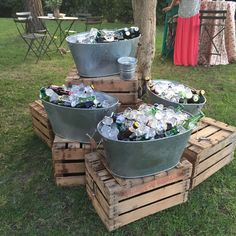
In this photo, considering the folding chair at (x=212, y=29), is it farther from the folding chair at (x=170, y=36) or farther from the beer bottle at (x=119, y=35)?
the beer bottle at (x=119, y=35)

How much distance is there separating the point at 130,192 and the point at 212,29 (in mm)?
4648

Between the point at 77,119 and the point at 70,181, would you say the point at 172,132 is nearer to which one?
the point at 77,119

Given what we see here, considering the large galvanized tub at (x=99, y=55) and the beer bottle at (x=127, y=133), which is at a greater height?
the large galvanized tub at (x=99, y=55)

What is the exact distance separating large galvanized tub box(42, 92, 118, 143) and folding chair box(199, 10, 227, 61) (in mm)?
3935

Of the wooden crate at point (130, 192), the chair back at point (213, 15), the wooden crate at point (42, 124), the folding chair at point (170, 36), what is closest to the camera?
the wooden crate at point (130, 192)

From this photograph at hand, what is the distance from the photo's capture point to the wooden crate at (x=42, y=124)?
3.15m

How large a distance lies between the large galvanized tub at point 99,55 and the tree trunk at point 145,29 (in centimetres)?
88

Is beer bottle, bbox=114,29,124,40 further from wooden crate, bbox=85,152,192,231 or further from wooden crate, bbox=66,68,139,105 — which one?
wooden crate, bbox=85,152,192,231

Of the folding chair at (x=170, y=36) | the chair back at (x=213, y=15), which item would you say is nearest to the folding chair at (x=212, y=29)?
the chair back at (x=213, y=15)

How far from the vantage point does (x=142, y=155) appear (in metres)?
2.13

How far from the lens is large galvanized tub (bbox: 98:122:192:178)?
2.08 metres

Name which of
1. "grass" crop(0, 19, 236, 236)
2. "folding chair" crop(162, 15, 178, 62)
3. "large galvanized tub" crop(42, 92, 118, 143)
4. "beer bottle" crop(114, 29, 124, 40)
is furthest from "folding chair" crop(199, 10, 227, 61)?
"large galvanized tub" crop(42, 92, 118, 143)

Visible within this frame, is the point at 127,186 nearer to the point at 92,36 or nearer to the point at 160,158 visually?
the point at 160,158

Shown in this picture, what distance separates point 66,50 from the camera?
7.34 metres
